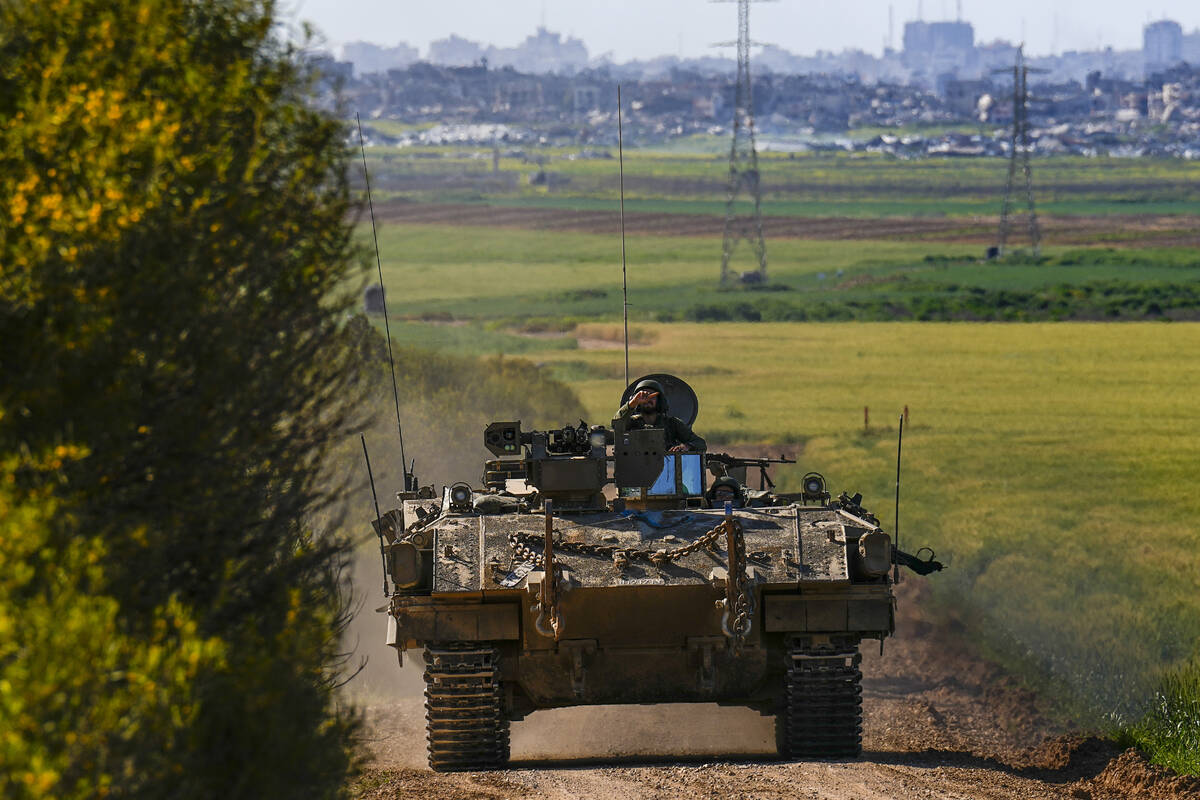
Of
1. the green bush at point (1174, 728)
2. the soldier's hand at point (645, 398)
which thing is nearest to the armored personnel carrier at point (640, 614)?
the soldier's hand at point (645, 398)

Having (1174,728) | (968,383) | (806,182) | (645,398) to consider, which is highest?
(645,398)

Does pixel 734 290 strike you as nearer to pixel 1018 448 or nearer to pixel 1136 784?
pixel 1018 448

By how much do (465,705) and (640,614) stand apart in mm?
1749

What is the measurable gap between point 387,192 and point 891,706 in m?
101

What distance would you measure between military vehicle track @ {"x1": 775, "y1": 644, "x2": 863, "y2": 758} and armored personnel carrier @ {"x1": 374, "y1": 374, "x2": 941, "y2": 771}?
0.01 m

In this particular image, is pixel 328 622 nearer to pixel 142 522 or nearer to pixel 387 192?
pixel 142 522

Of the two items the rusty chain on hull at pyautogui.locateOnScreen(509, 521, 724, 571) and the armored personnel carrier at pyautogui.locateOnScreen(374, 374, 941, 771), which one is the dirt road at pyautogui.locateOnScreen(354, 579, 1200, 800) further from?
the rusty chain on hull at pyautogui.locateOnScreen(509, 521, 724, 571)

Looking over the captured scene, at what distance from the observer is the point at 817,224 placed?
11325 cm

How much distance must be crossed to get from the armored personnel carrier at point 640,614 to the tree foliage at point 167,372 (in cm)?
566

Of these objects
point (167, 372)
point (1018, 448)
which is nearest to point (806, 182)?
point (1018, 448)

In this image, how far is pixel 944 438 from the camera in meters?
45.1

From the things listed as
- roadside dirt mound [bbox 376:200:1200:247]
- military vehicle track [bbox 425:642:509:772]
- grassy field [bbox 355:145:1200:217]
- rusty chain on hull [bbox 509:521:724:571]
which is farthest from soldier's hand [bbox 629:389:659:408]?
grassy field [bbox 355:145:1200:217]

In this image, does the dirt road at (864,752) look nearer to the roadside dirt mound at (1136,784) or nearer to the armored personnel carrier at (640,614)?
the roadside dirt mound at (1136,784)

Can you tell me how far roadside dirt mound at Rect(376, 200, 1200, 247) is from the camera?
331 feet
